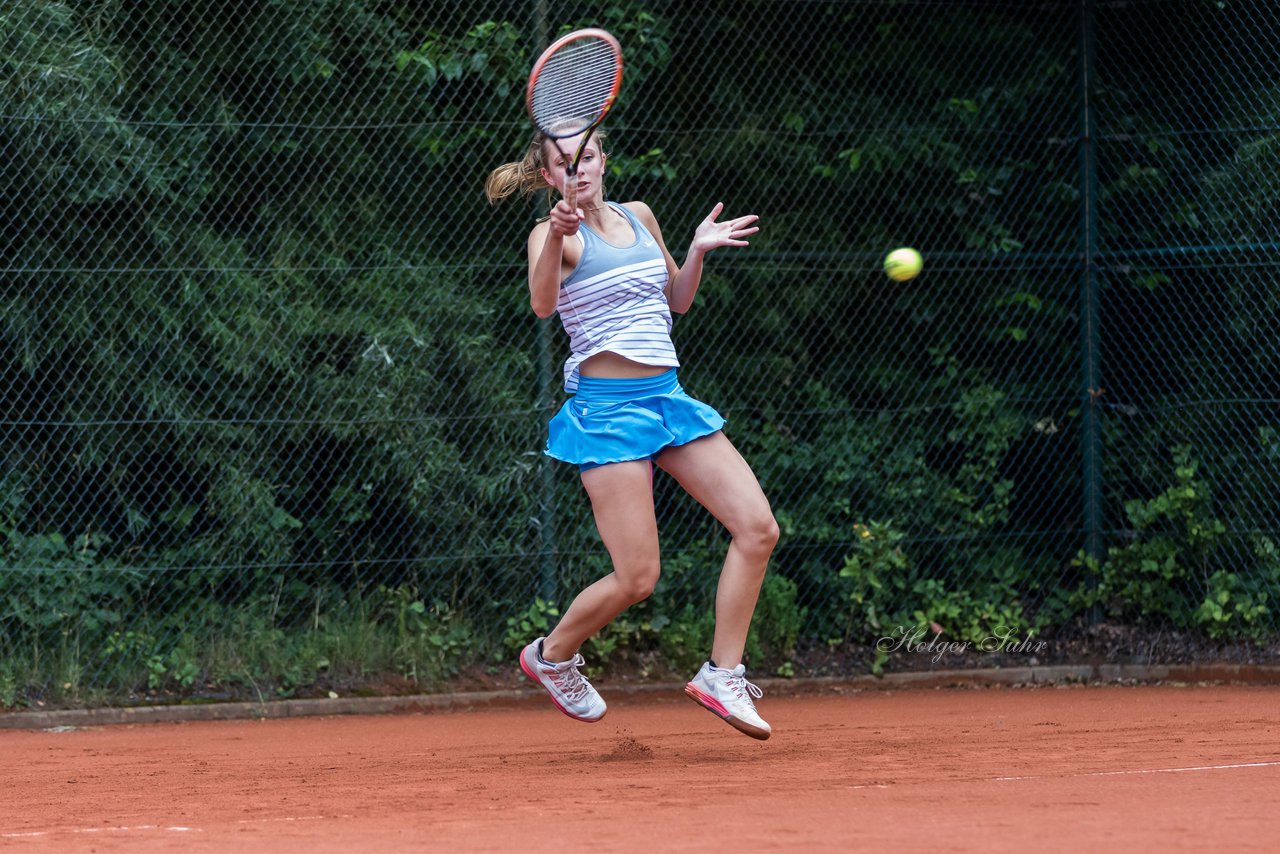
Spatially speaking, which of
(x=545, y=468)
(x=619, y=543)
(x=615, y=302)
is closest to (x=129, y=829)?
(x=619, y=543)

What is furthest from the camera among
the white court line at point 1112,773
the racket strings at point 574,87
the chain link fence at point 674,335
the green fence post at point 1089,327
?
the green fence post at point 1089,327

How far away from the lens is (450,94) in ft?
22.8

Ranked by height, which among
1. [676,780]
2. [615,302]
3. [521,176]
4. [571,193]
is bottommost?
[676,780]

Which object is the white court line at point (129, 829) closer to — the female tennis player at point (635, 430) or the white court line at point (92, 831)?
the white court line at point (92, 831)

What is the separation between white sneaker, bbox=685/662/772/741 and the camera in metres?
4.61

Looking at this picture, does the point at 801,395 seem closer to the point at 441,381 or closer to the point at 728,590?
the point at 441,381

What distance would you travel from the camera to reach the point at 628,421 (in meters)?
4.64

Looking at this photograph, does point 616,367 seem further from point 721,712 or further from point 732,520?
point 721,712

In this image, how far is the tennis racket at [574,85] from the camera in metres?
4.67

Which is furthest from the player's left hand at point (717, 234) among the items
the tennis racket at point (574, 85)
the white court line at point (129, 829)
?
the white court line at point (129, 829)

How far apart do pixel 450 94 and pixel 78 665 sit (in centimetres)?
284

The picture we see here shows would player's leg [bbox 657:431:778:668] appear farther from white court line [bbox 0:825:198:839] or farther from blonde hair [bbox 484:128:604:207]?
white court line [bbox 0:825:198:839]

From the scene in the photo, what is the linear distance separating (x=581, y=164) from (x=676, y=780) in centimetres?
176

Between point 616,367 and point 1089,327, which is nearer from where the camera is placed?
point 616,367
